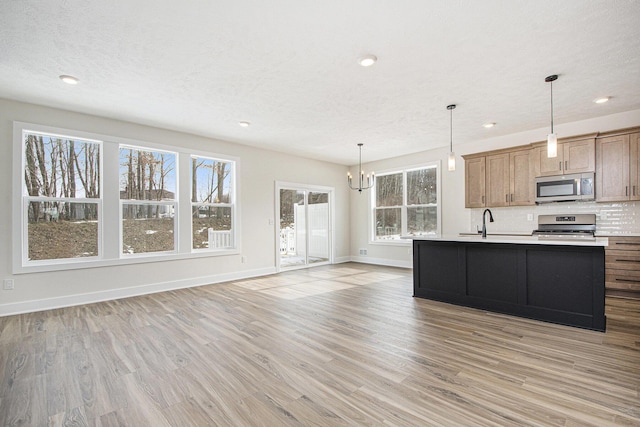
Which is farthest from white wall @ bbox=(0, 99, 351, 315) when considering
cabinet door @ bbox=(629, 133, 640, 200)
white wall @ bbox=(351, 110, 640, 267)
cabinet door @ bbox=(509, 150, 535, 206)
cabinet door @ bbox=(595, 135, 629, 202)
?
cabinet door @ bbox=(629, 133, 640, 200)

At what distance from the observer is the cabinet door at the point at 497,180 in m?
5.38

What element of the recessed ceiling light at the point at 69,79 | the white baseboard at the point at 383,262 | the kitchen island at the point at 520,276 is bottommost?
the white baseboard at the point at 383,262

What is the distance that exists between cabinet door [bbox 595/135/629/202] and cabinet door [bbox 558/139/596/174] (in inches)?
3.4

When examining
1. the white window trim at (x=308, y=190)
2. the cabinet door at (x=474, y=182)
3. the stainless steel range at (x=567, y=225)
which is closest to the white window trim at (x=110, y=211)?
the white window trim at (x=308, y=190)

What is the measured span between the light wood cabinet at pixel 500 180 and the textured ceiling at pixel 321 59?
780 mm

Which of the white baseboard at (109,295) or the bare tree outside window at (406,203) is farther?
the bare tree outside window at (406,203)

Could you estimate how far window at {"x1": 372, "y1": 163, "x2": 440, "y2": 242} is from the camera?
6.76 metres

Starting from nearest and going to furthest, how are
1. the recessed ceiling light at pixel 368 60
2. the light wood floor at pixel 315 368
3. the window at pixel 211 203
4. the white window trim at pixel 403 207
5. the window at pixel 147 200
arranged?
the light wood floor at pixel 315 368, the recessed ceiling light at pixel 368 60, the window at pixel 147 200, the window at pixel 211 203, the white window trim at pixel 403 207

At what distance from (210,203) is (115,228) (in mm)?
1623

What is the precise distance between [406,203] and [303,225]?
2612 millimetres

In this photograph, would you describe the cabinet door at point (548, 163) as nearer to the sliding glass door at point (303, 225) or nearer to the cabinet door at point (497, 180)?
the cabinet door at point (497, 180)

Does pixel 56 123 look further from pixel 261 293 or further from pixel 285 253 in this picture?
pixel 285 253

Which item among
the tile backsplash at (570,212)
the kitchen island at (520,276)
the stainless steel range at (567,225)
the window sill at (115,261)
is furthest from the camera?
the stainless steel range at (567,225)

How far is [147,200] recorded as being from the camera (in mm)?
5031
